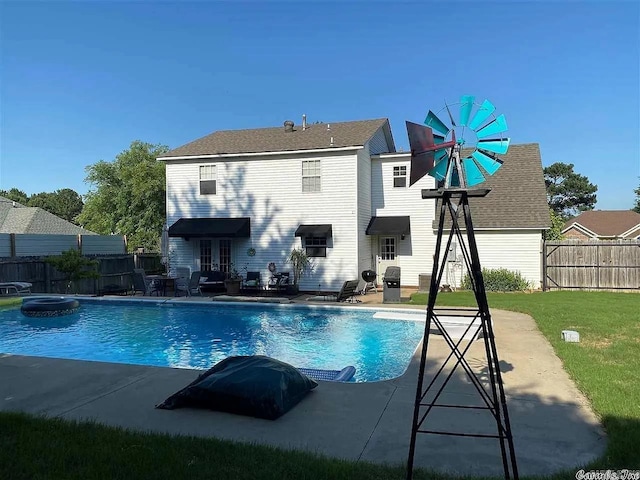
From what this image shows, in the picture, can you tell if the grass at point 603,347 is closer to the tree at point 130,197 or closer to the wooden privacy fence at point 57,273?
the wooden privacy fence at point 57,273

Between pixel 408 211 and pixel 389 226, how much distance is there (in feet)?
4.47

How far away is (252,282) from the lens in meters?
17.7

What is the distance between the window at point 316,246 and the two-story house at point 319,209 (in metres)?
0.04

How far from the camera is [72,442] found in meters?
3.85

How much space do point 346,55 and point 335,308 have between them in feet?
33.1

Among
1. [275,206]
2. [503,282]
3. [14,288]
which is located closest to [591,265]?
[503,282]

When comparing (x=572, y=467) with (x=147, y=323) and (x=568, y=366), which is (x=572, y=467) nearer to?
(x=568, y=366)

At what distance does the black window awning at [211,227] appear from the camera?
17906mm

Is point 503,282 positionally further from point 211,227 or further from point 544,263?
point 211,227

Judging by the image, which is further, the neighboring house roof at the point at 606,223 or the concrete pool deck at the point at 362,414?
the neighboring house roof at the point at 606,223

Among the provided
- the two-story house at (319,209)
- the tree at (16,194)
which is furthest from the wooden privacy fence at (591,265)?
the tree at (16,194)

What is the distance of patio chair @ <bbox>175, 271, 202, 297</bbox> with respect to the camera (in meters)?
16.8

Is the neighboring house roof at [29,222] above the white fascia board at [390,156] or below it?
below

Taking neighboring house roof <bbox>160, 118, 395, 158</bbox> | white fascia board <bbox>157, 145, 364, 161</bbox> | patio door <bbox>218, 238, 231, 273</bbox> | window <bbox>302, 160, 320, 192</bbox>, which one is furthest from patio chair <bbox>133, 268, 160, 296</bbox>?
window <bbox>302, 160, 320, 192</bbox>
